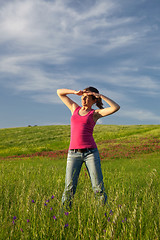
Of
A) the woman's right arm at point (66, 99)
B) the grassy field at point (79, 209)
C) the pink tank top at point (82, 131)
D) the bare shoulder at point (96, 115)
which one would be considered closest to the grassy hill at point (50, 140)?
the grassy field at point (79, 209)

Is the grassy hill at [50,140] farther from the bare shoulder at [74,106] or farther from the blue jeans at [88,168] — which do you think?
the blue jeans at [88,168]

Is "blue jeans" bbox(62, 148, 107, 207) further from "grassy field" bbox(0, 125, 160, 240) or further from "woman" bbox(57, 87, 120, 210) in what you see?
"grassy field" bbox(0, 125, 160, 240)

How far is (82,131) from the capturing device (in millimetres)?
4996

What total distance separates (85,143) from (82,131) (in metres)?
0.28

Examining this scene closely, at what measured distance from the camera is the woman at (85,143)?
4801 millimetres

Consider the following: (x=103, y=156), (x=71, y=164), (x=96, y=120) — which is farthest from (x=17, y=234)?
(x=103, y=156)

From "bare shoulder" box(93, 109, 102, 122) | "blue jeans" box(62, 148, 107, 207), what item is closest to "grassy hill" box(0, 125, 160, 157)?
"bare shoulder" box(93, 109, 102, 122)

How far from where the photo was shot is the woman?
4801 mm

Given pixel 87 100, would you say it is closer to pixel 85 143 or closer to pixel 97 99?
pixel 97 99

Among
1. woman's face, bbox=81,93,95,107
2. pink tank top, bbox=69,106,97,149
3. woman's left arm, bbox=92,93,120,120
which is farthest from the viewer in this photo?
woman's face, bbox=81,93,95,107

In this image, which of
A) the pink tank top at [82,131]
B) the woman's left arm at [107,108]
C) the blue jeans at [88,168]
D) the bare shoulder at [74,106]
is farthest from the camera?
the bare shoulder at [74,106]

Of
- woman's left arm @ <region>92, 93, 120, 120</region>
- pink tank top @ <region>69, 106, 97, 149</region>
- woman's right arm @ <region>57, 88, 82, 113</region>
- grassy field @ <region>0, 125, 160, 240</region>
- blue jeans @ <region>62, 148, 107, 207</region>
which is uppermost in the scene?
woman's right arm @ <region>57, 88, 82, 113</region>

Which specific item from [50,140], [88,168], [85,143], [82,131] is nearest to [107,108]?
[82,131]

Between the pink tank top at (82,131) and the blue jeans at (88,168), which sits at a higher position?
the pink tank top at (82,131)
